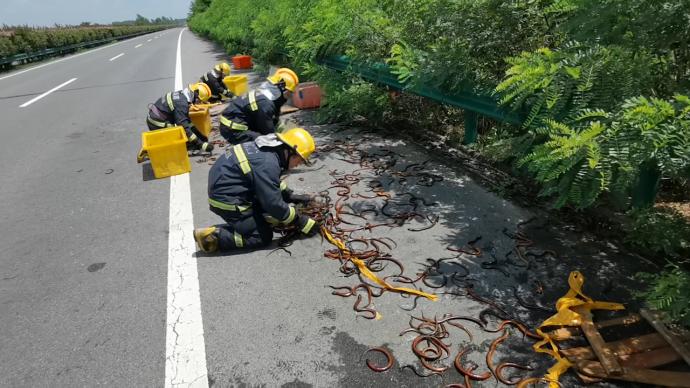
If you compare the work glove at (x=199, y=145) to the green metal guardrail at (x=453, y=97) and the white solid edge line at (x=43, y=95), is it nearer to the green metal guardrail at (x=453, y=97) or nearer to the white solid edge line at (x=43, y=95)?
the green metal guardrail at (x=453, y=97)

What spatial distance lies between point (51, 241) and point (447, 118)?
5363mm

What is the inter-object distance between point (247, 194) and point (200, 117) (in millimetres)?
3818

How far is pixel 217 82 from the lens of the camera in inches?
376

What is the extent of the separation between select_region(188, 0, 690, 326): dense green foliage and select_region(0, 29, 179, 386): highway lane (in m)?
3.00

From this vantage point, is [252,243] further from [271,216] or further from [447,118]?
[447,118]

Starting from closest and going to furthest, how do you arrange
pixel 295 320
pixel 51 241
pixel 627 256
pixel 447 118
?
1. pixel 295 320
2. pixel 627 256
3. pixel 51 241
4. pixel 447 118

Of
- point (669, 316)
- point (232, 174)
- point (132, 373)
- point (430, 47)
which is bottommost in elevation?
point (132, 373)

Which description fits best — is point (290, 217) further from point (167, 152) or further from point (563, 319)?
point (167, 152)

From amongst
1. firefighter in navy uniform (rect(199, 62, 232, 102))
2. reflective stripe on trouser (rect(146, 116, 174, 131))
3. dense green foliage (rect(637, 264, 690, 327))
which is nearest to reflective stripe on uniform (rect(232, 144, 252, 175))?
dense green foliage (rect(637, 264, 690, 327))

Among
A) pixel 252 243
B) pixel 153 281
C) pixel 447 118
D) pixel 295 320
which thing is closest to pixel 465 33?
pixel 447 118

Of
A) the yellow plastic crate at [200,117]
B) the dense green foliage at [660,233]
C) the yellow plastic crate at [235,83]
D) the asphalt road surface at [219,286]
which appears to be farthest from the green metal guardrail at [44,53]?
the dense green foliage at [660,233]

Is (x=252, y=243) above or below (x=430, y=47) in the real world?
below

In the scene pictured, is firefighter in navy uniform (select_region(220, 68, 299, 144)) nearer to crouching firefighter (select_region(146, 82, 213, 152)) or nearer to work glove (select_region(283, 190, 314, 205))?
crouching firefighter (select_region(146, 82, 213, 152))

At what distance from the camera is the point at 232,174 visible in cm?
394
